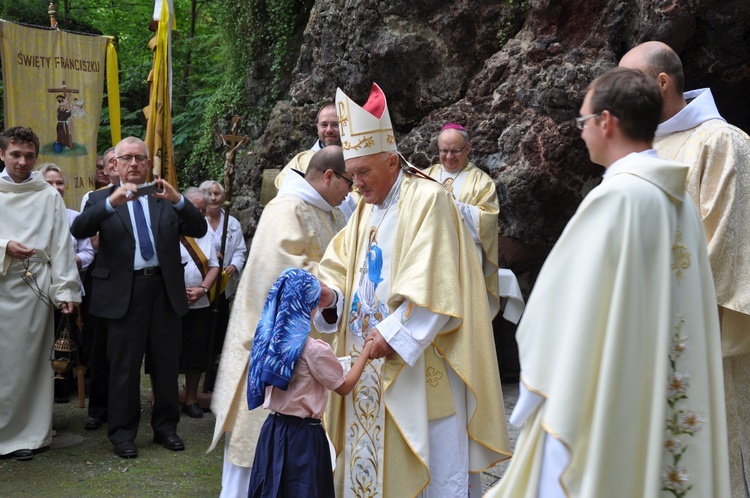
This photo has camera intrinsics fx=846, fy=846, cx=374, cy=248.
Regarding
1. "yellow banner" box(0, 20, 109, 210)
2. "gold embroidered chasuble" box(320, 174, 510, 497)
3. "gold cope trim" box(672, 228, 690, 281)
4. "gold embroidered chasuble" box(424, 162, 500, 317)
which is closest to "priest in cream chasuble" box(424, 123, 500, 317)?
"gold embroidered chasuble" box(424, 162, 500, 317)

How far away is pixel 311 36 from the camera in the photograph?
9.74 m

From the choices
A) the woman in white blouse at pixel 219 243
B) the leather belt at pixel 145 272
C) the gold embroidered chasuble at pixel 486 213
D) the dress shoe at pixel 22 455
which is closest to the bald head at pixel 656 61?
the gold embroidered chasuble at pixel 486 213

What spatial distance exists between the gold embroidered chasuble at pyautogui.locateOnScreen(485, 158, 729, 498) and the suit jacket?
4.17 meters

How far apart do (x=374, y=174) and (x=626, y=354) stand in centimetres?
193

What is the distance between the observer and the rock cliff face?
7.10 metres

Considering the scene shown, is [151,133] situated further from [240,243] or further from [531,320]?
[531,320]

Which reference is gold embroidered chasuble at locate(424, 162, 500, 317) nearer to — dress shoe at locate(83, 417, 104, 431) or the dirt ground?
the dirt ground

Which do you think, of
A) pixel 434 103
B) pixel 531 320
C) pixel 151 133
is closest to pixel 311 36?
pixel 434 103

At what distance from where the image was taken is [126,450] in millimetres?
6191

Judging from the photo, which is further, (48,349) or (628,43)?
(628,43)

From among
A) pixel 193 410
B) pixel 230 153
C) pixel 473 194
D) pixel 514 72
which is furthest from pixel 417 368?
pixel 514 72

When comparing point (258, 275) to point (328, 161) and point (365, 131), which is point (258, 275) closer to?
point (328, 161)

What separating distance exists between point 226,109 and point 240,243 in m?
4.20

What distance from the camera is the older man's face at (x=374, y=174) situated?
416 centimetres
